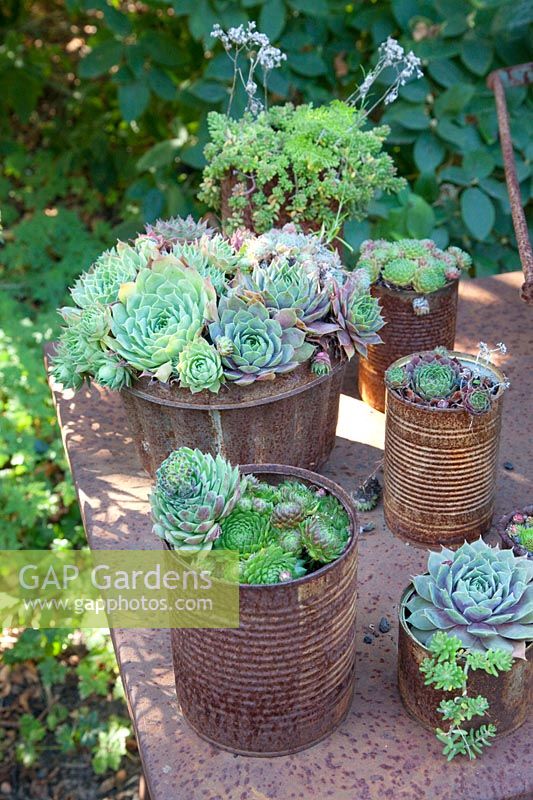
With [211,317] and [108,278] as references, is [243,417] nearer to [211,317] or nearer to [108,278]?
[211,317]

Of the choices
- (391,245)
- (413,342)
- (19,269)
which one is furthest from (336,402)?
(19,269)

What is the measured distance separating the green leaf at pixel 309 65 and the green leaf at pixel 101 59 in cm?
66

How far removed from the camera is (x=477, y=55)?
2.86 m

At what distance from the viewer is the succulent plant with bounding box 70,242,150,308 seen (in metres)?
1.69

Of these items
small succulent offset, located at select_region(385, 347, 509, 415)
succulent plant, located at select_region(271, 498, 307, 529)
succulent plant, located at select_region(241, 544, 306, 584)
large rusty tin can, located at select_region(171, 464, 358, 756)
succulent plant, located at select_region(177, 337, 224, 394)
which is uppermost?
succulent plant, located at select_region(177, 337, 224, 394)

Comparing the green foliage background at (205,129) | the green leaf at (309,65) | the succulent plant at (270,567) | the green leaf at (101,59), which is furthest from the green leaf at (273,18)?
the succulent plant at (270,567)

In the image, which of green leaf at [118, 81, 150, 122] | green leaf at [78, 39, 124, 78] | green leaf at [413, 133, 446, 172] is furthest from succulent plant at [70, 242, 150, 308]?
green leaf at [78, 39, 124, 78]

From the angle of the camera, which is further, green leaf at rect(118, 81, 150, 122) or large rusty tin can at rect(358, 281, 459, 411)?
green leaf at rect(118, 81, 150, 122)

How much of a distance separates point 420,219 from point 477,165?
9.7 inches

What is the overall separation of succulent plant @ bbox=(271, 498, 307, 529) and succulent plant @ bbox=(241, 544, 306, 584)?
53 mm

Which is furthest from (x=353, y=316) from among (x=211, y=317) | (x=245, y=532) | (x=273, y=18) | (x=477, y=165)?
(x=273, y=18)

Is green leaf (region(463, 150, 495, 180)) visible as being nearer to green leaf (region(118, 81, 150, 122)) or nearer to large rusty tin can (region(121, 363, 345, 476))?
green leaf (region(118, 81, 150, 122))

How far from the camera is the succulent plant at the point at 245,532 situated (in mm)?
1227

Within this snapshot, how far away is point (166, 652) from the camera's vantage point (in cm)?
148
